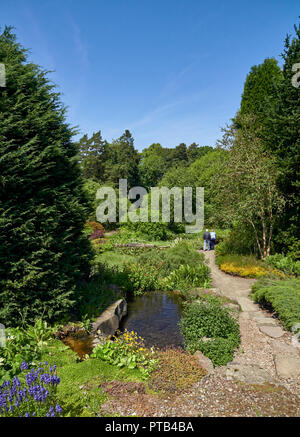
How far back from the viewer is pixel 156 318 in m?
7.91

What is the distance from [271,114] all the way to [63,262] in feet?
32.0

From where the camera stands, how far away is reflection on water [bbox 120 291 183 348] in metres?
6.55

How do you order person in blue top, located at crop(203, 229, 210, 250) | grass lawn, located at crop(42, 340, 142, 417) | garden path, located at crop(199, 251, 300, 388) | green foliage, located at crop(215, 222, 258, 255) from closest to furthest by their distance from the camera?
grass lawn, located at crop(42, 340, 142, 417) < garden path, located at crop(199, 251, 300, 388) < green foliage, located at crop(215, 222, 258, 255) < person in blue top, located at crop(203, 229, 210, 250)

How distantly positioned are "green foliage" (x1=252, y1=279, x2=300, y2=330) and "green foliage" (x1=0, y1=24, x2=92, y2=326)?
186 inches

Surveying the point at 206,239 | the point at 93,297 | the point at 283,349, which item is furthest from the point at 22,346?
the point at 206,239

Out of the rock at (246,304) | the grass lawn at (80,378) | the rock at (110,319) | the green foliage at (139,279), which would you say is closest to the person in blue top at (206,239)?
the green foliage at (139,279)

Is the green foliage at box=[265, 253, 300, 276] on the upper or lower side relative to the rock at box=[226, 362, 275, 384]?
upper

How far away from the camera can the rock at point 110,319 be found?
6154 mm

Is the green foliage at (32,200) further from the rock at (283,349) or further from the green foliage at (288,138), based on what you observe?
the green foliage at (288,138)

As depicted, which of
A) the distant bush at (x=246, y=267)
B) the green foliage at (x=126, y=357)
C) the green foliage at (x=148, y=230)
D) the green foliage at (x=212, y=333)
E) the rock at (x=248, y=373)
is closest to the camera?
the rock at (x=248, y=373)

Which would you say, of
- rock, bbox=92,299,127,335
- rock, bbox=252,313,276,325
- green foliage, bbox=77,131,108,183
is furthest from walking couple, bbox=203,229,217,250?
green foliage, bbox=77,131,108,183

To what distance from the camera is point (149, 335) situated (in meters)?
6.80

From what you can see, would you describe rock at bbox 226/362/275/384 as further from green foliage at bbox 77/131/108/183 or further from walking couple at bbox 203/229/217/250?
green foliage at bbox 77/131/108/183

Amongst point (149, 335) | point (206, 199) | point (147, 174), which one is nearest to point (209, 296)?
point (149, 335)
